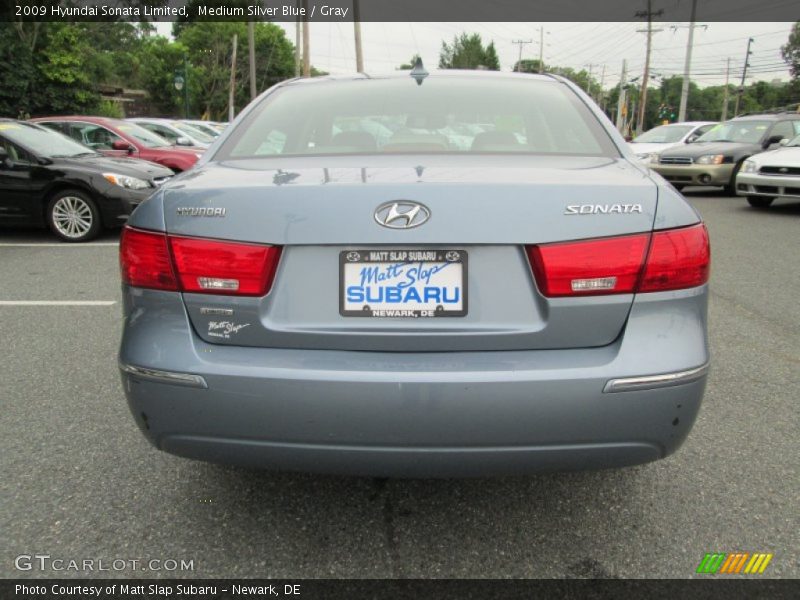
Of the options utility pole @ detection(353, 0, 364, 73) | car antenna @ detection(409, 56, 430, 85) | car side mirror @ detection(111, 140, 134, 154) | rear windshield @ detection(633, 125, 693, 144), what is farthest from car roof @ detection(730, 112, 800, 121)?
utility pole @ detection(353, 0, 364, 73)

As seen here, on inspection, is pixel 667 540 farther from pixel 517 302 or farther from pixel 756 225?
pixel 756 225

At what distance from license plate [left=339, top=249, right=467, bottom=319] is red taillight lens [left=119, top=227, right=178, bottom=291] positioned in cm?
53

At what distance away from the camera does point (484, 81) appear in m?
2.99

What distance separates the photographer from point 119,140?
1130 cm

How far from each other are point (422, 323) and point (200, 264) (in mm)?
653

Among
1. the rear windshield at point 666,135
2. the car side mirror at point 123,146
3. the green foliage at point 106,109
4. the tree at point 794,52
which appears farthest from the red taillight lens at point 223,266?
the tree at point 794,52

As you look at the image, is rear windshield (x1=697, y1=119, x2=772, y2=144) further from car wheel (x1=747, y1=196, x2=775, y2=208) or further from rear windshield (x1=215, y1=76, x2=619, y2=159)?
rear windshield (x1=215, y1=76, x2=619, y2=159)

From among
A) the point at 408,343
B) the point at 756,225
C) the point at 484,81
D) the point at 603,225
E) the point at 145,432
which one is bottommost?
the point at 756,225

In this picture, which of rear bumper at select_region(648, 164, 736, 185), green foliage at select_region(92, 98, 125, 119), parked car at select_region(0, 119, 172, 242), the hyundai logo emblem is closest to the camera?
the hyundai logo emblem

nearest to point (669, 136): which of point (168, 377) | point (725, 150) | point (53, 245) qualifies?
point (725, 150)

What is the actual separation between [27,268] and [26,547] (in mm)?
5230

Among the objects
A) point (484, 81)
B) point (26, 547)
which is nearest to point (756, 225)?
point (484, 81)

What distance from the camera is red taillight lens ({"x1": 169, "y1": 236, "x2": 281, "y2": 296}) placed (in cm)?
186

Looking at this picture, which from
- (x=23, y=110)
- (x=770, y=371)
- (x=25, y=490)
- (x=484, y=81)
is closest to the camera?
(x=25, y=490)
